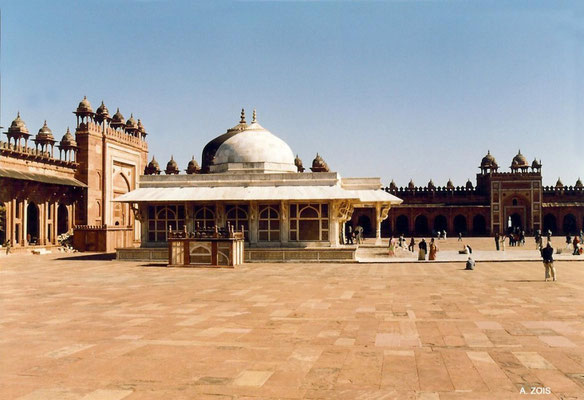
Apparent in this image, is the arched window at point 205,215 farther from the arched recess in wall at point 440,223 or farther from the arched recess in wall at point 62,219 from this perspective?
the arched recess in wall at point 440,223

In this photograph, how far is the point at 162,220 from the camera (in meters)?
27.8

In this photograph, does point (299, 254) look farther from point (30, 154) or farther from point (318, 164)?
point (318, 164)

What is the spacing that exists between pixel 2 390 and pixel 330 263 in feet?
61.3

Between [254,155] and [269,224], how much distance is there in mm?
6141

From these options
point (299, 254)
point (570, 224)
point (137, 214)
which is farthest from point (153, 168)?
point (570, 224)

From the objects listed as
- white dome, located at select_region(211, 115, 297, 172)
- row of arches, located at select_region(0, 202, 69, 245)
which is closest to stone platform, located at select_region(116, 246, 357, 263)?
white dome, located at select_region(211, 115, 297, 172)

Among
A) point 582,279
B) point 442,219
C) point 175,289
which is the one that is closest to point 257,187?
point 175,289

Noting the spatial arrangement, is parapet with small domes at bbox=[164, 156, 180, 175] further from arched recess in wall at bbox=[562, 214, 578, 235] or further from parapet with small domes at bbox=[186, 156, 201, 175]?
arched recess in wall at bbox=[562, 214, 578, 235]

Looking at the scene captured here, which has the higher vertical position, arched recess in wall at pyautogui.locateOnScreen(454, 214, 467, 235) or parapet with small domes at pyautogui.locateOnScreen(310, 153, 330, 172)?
parapet with small domes at pyautogui.locateOnScreen(310, 153, 330, 172)

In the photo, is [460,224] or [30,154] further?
[460,224]

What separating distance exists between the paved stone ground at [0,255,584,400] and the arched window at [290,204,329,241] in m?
10.5

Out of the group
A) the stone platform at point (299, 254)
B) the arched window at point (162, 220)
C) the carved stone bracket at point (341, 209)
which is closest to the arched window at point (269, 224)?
the stone platform at point (299, 254)

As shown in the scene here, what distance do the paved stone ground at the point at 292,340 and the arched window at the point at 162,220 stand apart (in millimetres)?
11841

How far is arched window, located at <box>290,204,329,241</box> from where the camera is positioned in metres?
26.3
